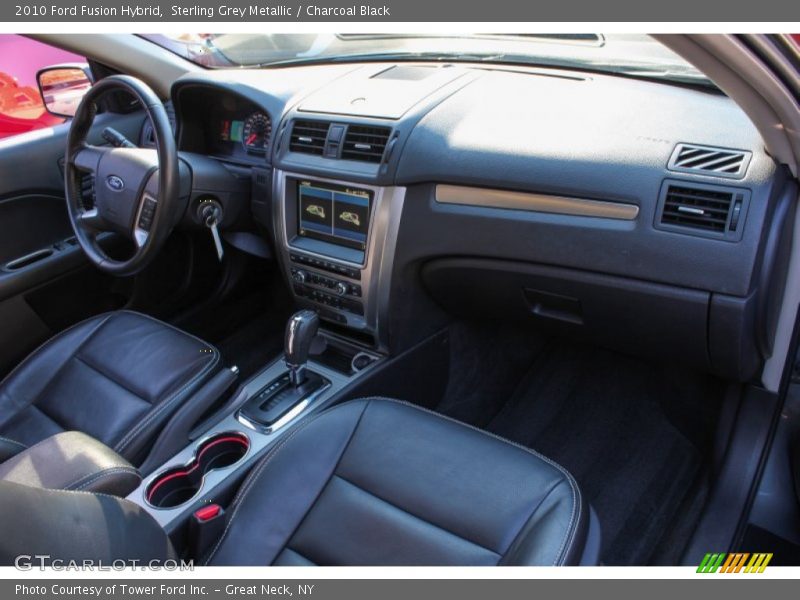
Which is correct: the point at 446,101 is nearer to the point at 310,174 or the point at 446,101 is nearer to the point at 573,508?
the point at 310,174

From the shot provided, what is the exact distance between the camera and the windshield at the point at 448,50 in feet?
5.96

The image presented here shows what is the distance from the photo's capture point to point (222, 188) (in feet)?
7.05

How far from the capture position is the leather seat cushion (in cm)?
127

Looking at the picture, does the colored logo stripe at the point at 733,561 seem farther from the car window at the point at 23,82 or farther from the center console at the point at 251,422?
the car window at the point at 23,82

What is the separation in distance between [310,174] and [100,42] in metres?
0.92

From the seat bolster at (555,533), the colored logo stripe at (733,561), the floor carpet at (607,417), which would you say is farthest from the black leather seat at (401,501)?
the floor carpet at (607,417)

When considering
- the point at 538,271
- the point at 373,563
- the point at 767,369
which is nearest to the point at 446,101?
the point at 538,271

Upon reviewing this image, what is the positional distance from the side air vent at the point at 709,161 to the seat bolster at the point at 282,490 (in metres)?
0.87

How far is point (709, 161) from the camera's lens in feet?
4.77

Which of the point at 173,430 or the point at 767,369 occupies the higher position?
the point at 767,369

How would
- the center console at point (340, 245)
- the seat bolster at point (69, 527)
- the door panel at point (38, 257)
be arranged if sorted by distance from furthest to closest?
1. the door panel at point (38, 257)
2. the center console at point (340, 245)
3. the seat bolster at point (69, 527)

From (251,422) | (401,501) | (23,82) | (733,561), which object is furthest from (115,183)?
(733,561)

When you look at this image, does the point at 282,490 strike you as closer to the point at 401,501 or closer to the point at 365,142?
the point at 401,501

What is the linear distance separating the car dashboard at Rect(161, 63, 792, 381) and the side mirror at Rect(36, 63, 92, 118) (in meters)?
0.48
